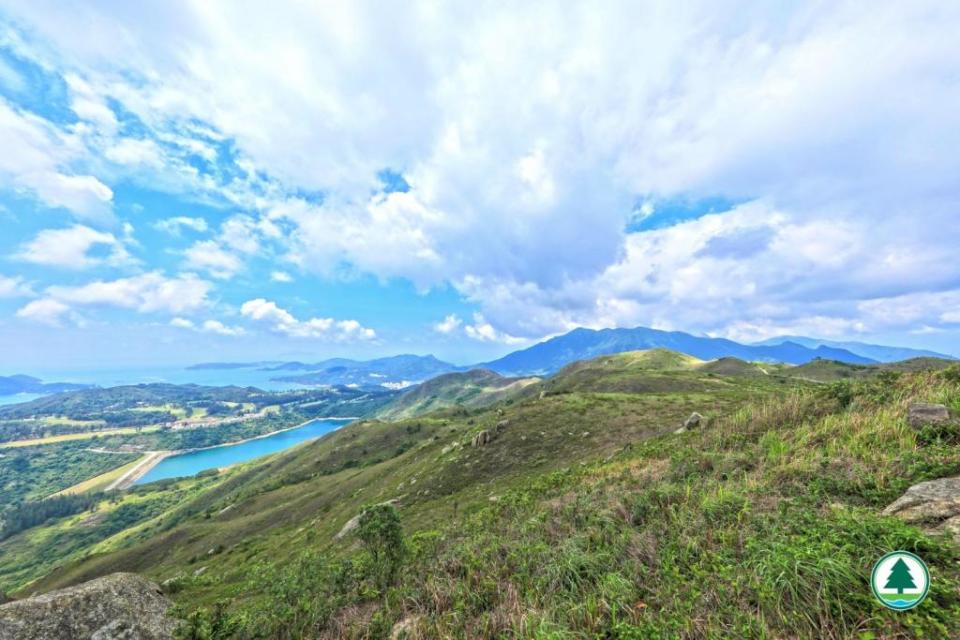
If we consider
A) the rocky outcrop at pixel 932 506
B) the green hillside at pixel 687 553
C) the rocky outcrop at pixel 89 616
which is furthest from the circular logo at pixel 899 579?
the rocky outcrop at pixel 89 616

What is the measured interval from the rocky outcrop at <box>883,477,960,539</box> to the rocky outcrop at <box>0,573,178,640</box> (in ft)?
62.8

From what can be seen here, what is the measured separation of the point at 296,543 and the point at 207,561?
18.6 m

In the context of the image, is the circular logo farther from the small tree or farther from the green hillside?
the small tree

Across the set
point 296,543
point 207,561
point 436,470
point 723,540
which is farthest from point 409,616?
point 207,561

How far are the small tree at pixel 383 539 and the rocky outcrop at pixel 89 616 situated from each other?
19.1 feet

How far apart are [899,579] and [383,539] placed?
41.5 ft

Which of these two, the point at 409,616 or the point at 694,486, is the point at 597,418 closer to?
the point at 694,486

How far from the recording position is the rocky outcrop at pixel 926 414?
471 inches

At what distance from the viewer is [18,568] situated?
13700 centimetres

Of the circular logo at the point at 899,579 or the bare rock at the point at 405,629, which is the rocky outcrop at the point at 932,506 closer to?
the circular logo at the point at 899,579

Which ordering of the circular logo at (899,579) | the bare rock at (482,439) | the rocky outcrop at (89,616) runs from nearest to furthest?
1. the circular logo at (899,579)
2. the rocky outcrop at (89,616)
3. the bare rock at (482,439)

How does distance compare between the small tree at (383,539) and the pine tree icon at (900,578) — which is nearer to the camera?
the pine tree icon at (900,578)

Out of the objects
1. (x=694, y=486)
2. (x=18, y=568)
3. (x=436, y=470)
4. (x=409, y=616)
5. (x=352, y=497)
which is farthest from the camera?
(x=18, y=568)

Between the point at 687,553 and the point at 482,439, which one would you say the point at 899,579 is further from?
the point at 482,439
